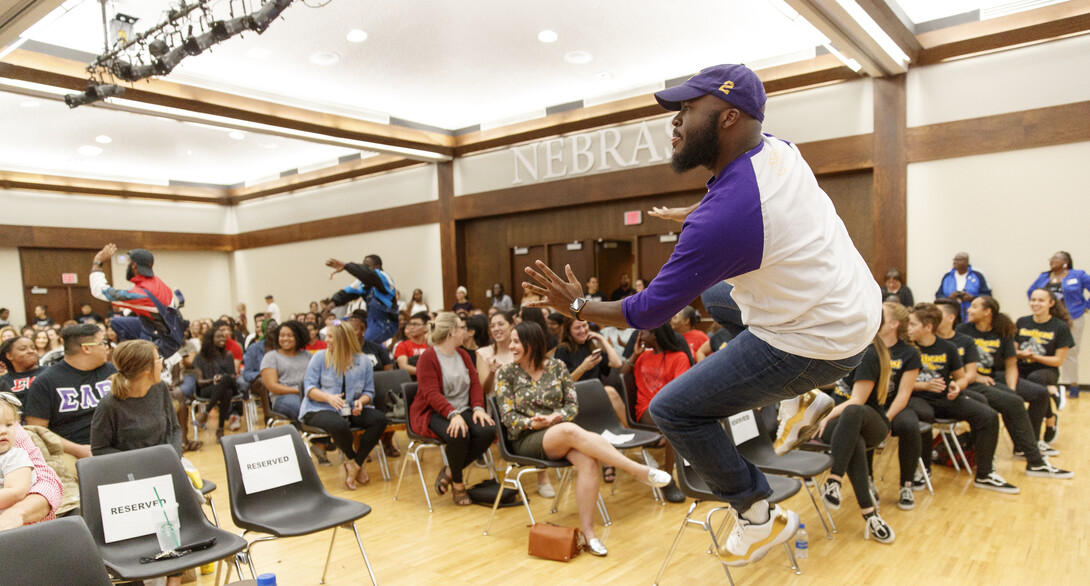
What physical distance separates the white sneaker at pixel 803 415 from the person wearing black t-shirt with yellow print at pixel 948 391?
1.77m

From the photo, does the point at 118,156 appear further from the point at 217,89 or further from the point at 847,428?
the point at 847,428

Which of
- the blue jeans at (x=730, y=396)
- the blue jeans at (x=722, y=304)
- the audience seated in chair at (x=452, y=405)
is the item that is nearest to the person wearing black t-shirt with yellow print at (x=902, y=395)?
the blue jeans at (x=722, y=304)

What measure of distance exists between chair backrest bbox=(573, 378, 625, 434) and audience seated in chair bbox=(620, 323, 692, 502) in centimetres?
29

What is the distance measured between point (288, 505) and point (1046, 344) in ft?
19.0

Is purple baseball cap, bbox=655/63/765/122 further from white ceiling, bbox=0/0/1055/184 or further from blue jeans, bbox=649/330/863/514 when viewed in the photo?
white ceiling, bbox=0/0/1055/184

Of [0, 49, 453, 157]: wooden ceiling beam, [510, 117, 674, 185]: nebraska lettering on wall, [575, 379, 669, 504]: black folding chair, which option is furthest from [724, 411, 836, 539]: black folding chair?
[0, 49, 453, 157]: wooden ceiling beam

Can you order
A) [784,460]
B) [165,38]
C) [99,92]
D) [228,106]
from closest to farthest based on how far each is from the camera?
[784,460]
[165,38]
[99,92]
[228,106]

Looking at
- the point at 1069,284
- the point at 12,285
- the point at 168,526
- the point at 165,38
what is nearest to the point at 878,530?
the point at 168,526

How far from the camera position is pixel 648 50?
360 inches

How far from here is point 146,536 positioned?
295cm

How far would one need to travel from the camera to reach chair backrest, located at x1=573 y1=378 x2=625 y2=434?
475 centimetres

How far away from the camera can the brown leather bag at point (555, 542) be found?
3.67 metres

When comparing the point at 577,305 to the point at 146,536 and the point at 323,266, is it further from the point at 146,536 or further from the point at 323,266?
the point at 323,266

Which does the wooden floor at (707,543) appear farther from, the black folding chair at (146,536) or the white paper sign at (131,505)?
the white paper sign at (131,505)
